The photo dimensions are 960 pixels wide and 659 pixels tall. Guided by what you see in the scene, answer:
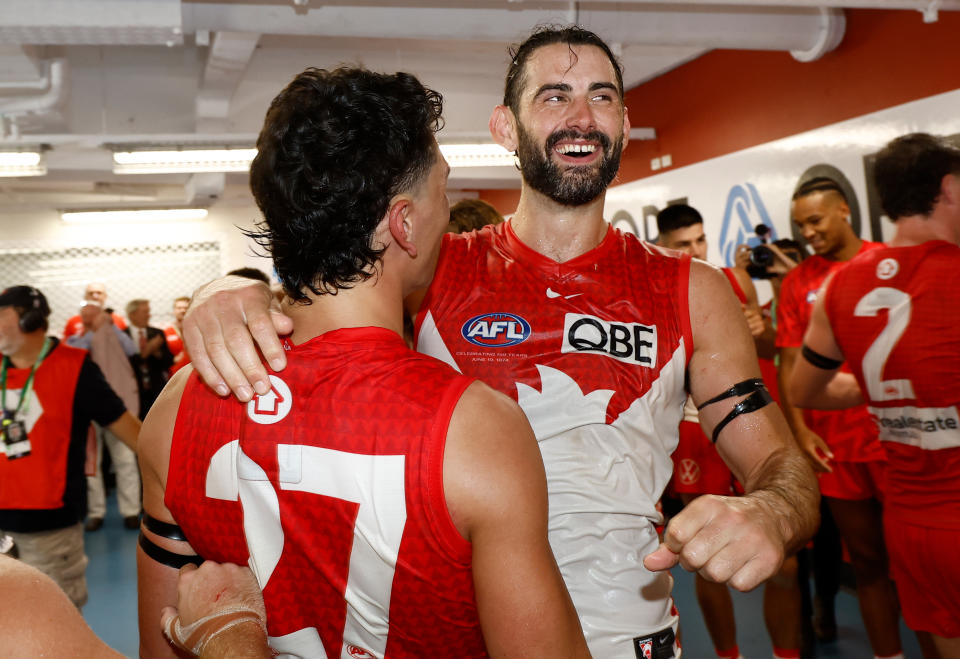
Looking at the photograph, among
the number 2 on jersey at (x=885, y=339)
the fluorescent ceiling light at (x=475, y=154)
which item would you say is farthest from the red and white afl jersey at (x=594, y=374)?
the fluorescent ceiling light at (x=475, y=154)

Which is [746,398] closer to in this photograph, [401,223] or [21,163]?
[401,223]

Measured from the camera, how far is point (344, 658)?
4.40 ft

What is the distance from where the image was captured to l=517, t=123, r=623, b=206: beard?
1909mm

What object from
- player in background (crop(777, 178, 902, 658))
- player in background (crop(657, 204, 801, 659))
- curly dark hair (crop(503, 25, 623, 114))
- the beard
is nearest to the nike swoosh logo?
the beard

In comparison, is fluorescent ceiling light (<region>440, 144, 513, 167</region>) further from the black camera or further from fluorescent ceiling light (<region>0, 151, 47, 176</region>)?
fluorescent ceiling light (<region>0, 151, 47, 176</region>)

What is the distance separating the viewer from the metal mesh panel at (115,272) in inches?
476

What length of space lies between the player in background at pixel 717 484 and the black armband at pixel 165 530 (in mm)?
1918

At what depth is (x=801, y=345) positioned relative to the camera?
4.07 metres

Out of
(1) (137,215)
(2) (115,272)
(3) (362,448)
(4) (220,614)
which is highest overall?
(1) (137,215)

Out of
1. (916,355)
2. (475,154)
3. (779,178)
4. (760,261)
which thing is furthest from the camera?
(475,154)

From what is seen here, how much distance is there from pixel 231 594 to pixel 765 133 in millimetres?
5356

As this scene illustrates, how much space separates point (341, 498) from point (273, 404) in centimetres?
18

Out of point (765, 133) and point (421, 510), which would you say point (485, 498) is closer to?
point (421, 510)

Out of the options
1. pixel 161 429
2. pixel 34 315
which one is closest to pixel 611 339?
pixel 161 429
